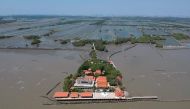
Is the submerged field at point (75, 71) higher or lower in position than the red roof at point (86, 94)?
lower

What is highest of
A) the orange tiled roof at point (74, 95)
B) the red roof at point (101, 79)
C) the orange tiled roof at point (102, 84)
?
the red roof at point (101, 79)

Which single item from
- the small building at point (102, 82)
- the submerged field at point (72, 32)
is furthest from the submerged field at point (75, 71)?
the submerged field at point (72, 32)

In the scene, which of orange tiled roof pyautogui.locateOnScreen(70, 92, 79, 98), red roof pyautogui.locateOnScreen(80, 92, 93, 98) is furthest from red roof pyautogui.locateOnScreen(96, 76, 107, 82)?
orange tiled roof pyautogui.locateOnScreen(70, 92, 79, 98)

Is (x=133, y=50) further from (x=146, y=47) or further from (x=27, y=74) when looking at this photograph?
(x=27, y=74)

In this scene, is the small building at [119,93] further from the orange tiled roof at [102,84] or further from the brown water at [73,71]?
the orange tiled roof at [102,84]

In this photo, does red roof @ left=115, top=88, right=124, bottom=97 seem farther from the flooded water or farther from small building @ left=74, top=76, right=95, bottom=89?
small building @ left=74, top=76, right=95, bottom=89

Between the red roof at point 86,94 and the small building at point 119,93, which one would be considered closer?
the red roof at point 86,94

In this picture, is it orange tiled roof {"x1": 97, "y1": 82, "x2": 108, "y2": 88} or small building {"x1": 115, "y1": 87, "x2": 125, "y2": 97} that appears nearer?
small building {"x1": 115, "y1": 87, "x2": 125, "y2": 97}

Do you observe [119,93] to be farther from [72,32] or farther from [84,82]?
[72,32]

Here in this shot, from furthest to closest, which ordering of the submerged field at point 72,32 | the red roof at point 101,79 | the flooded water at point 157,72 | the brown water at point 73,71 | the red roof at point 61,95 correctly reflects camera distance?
the submerged field at point 72,32 → the red roof at point 101,79 → the flooded water at point 157,72 → the red roof at point 61,95 → the brown water at point 73,71
